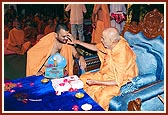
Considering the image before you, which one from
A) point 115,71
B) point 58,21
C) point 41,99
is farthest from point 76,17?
point 41,99

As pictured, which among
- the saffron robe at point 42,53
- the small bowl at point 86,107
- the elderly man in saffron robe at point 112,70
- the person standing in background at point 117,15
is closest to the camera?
the small bowl at point 86,107

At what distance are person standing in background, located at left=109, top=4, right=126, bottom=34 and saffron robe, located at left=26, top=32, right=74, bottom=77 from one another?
64 centimetres

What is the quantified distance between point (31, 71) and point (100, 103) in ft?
3.66

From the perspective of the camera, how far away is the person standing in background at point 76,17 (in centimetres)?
357

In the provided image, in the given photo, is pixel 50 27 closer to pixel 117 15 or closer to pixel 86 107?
pixel 117 15

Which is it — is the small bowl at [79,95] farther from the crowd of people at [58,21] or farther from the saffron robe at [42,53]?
the crowd of people at [58,21]

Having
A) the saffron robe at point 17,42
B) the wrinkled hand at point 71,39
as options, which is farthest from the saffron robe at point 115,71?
the saffron robe at point 17,42

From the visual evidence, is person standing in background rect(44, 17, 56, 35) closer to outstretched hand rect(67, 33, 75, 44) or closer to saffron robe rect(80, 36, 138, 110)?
outstretched hand rect(67, 33, 75, 44)

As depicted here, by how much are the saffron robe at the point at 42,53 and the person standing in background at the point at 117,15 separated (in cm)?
64

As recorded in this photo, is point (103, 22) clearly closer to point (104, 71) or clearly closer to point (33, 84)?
point (104, 71)

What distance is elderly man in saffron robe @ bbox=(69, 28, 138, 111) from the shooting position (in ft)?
10.3

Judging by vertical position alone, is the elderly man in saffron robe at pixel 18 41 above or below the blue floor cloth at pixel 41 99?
above

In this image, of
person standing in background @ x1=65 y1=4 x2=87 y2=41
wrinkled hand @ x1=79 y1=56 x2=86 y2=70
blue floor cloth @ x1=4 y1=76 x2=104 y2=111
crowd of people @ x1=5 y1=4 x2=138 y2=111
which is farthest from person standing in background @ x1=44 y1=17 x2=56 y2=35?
blue floor cloth @ x1=4 y1=76 x2=104 y2=111

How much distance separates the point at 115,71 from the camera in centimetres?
322
